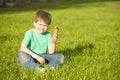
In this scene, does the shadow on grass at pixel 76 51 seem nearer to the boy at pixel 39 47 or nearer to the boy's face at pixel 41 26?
the boy at pixel 39 47

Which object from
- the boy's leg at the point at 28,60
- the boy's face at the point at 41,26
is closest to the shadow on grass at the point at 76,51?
the boy's face at the point at 41,26

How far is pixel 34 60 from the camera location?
613 cm

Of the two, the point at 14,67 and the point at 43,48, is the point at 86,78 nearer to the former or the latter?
the point at 43,48

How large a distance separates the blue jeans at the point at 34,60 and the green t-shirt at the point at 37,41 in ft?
0.57

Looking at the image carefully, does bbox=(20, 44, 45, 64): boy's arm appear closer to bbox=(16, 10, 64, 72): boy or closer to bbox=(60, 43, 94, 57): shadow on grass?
Answer: bbox=(16, 10, 64, 72): boy

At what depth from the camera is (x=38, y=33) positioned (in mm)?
6203

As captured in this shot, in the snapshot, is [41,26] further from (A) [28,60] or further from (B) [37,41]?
(A) [28,60]

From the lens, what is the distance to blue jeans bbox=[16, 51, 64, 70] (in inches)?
230

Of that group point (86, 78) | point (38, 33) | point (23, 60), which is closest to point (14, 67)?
point (23, 60)

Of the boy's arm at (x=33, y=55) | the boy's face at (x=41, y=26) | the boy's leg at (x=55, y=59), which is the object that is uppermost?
the boy's face at (x=41, y=26)

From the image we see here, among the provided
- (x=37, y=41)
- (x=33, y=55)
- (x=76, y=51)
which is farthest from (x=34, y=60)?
(x=76, y=51)

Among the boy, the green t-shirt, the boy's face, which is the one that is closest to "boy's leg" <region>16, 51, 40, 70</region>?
the boy

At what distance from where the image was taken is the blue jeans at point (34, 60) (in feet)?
19.1

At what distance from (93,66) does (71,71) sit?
715 millimetres
